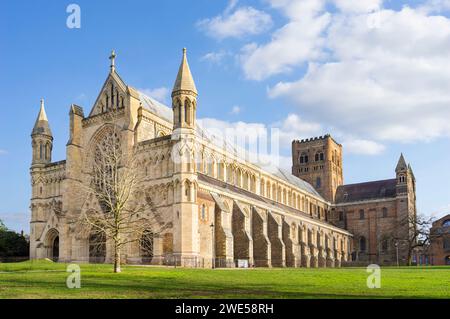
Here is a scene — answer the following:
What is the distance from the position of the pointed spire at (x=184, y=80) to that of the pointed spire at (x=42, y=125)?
2131cm

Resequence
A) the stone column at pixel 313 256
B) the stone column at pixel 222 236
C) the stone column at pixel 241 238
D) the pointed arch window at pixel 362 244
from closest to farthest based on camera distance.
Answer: the stone column at pixel 222 236
the stone column at pixel 241 238
the stone column at pixel 313 256
the pointed arch window at pixel 362 244

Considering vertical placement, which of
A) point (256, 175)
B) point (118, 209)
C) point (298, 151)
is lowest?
point (118, 209)

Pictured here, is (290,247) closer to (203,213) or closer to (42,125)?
(203,213)

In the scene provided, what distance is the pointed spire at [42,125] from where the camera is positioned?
214 feet

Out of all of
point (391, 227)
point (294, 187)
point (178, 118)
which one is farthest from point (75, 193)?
point (391, 227)

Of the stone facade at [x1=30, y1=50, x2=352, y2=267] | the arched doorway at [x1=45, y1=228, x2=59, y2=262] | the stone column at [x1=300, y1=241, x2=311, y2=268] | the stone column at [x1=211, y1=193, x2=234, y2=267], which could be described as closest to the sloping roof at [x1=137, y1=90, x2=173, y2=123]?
the stone facade at [x1=30, y1=50, x2=352, y2=267]

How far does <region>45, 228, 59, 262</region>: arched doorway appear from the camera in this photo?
60344 millimetres

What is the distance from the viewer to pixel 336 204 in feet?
359

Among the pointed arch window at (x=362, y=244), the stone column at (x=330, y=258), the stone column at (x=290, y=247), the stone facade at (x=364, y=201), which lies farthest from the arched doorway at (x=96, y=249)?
the pointed arch window at (x=362, y=244)

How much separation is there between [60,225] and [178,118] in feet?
61.5

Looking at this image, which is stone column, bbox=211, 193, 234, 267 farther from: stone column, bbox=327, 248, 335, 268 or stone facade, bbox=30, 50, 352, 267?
stone column, bbox=327, 248, 335, 268

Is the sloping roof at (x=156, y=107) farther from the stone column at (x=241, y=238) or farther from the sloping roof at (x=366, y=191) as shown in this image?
the sloping roof at (x=366, y=191)

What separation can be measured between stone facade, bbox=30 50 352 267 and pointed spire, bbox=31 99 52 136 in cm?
12
